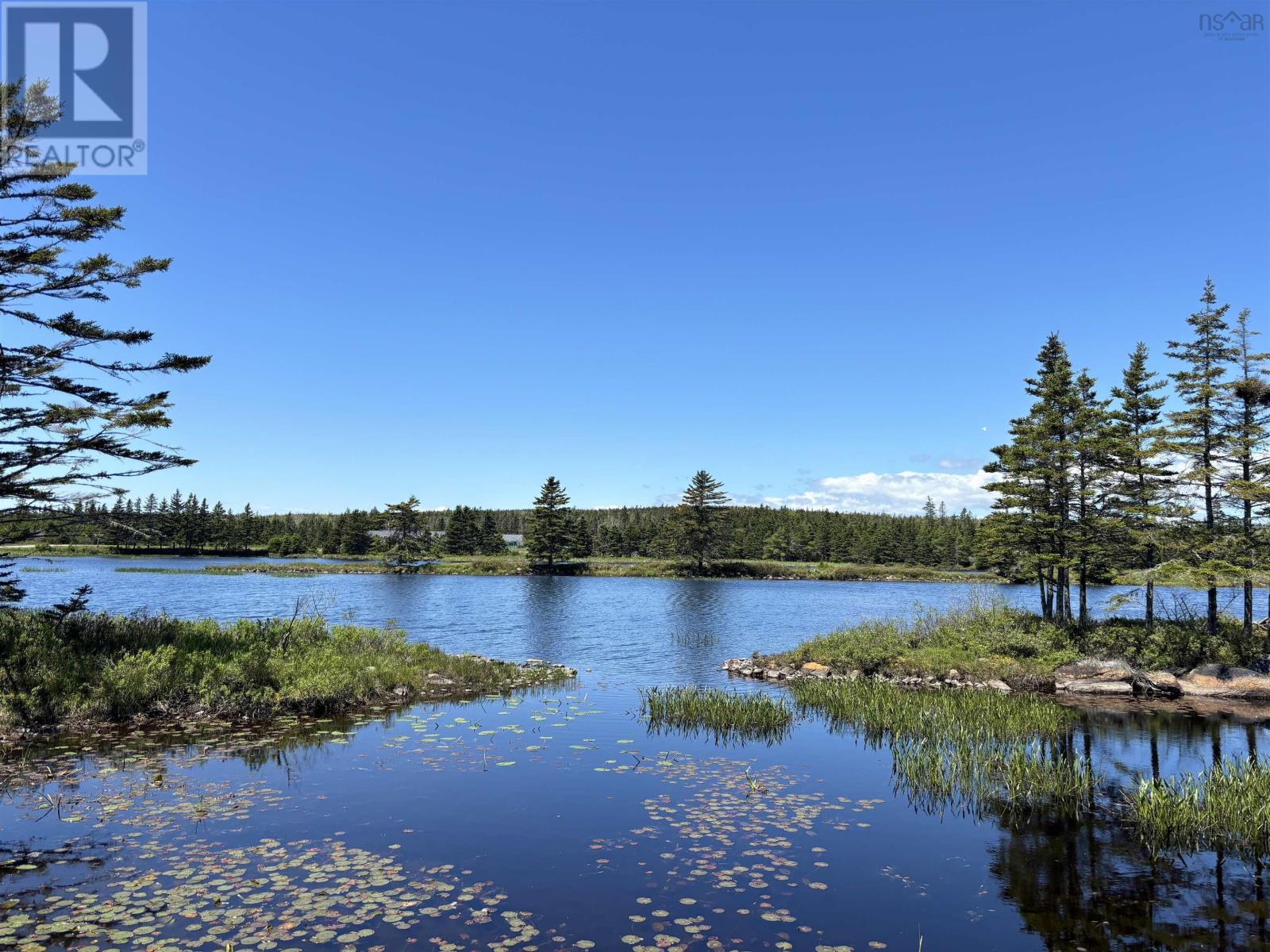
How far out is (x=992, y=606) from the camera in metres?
37.2

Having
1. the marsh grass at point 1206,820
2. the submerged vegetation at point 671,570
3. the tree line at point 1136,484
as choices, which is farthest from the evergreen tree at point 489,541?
the marsh grass at point 1206,820

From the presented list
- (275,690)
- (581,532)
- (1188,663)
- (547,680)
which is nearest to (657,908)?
(275,690)

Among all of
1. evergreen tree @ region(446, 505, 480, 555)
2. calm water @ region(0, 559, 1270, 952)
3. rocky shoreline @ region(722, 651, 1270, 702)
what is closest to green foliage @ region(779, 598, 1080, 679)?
rocky shoreline @ region(722, 651, 1270, 702)

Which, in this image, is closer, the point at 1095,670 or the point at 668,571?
the point at 1095,670

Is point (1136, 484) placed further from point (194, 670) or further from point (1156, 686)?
point (194, 670)

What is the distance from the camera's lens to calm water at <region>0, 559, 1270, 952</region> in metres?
8.74

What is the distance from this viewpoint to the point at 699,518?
356 ft

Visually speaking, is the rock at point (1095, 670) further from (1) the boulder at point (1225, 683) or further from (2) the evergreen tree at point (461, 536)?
(2) the evergreen tree at point (461, 536)

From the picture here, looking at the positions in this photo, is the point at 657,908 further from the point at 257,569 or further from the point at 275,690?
the point at 257,569

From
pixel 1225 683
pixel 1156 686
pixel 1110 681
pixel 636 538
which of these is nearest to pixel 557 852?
pixel 1110 681

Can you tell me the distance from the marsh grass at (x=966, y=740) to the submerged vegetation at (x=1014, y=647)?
11.9ft

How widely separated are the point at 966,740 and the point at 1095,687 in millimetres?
14040

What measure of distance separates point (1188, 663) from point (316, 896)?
3381cm

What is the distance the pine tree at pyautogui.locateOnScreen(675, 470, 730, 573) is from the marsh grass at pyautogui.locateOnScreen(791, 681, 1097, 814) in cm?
8079
